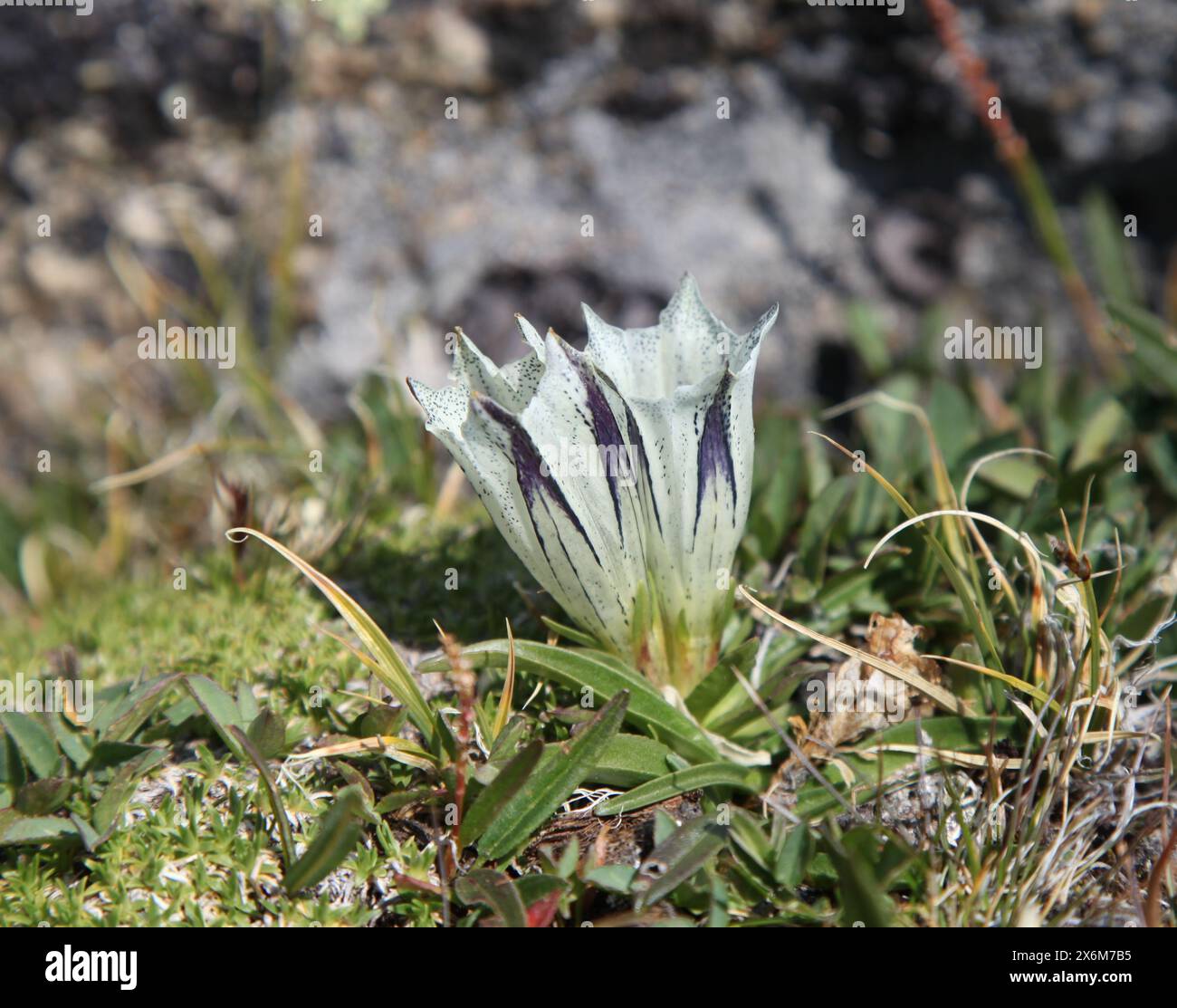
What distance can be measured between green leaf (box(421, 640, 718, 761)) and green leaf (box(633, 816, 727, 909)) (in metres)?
0.21

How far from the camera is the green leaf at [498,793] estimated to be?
1794 mm

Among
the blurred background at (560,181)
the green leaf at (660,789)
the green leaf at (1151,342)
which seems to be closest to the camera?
the green leaf at (660,789)

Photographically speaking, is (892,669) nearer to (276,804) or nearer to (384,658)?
(384,658)

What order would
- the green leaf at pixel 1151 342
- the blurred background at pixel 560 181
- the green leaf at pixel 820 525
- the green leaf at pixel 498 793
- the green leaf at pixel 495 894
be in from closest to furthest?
the green leaf at pixel 495 894 → the green leaf at pixel 498 793 → the green leaf at pixel 820 525 → the green leaf at pixel 1151 342 → the blurred background at pixel 560 181

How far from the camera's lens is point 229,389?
364cm

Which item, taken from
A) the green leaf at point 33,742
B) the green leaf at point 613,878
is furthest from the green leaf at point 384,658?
the green leaf at point 33,742

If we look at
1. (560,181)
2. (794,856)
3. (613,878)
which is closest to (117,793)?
(613,878)

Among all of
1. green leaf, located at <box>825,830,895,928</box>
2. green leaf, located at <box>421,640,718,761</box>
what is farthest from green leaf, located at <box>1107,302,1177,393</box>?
green leaf, located at <box>825,830,895,928</box>

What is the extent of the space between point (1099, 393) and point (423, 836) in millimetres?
2349

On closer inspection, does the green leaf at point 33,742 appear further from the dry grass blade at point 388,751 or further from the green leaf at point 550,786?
the green leaf at point 550,786

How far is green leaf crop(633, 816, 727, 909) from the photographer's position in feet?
5.59

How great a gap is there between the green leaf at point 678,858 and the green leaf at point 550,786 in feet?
0.64

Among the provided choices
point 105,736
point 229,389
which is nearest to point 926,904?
point 105,736

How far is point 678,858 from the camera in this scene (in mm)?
1771
